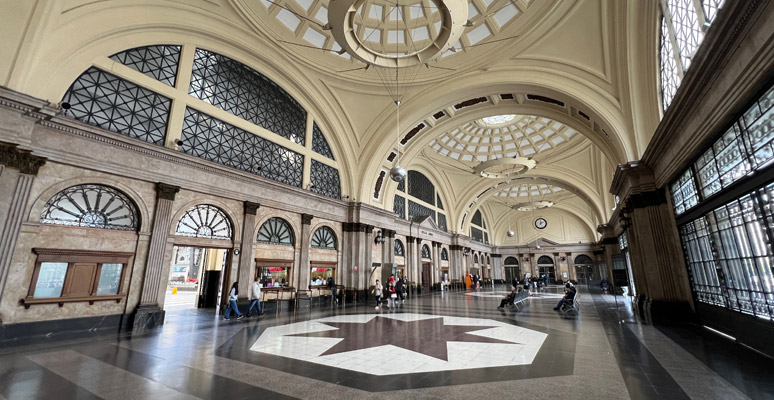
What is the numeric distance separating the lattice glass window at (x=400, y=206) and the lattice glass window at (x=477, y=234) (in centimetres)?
1279

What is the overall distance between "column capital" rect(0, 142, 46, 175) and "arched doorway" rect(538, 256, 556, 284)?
39036 millimetres

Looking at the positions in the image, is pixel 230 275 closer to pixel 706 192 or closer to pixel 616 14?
pixel 706 192

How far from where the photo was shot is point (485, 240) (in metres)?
34.1

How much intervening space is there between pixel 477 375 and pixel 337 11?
6674 millimetres

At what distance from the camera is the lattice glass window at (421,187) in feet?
69.4

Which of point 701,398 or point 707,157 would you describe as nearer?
point 701,398

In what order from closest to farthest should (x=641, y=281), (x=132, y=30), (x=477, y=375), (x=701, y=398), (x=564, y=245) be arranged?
(x=701, y=398) → (x=477, y=375) → (x=132, y=30) → (x=641, y=281) → (x=564, y=245)

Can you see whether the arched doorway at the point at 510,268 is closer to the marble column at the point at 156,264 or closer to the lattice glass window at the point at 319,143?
the lattice glass window at the point at 319,143

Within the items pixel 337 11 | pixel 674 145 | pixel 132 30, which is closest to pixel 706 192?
pixel 674 145

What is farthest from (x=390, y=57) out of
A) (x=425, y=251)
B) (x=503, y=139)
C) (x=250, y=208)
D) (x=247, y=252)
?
(x=425, y=251)

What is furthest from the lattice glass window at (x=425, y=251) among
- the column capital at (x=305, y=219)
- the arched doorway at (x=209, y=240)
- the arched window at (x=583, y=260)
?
the arched window at (x=583, y=260)

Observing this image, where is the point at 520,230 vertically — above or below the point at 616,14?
below

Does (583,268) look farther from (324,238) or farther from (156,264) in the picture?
(156,264)

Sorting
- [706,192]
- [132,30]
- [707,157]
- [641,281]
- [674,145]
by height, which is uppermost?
[132,30]
